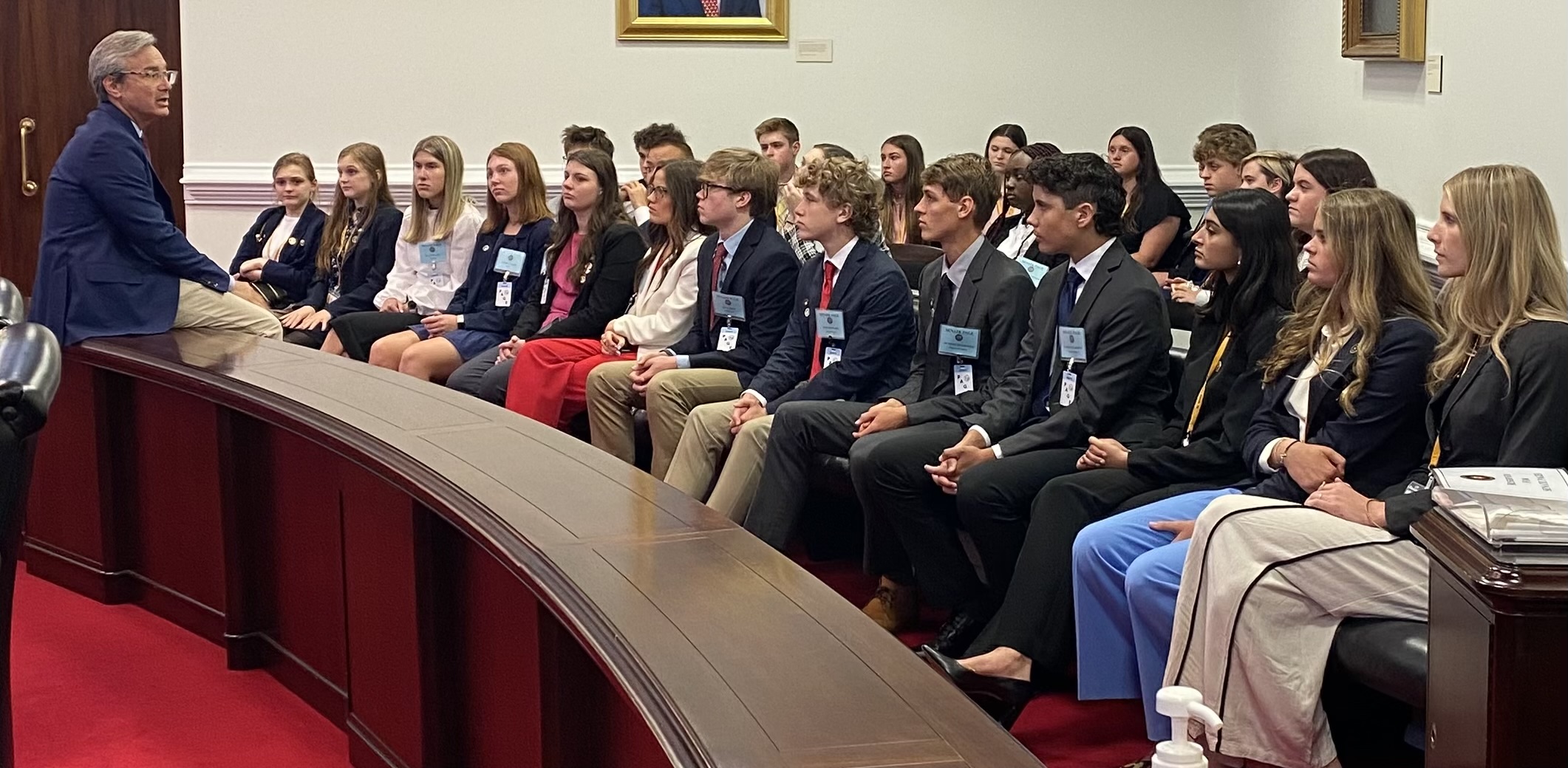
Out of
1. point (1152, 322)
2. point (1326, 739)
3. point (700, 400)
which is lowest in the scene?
point (1326, 739)

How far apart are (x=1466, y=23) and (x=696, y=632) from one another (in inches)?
151

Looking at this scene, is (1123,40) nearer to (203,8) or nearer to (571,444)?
(203,8)

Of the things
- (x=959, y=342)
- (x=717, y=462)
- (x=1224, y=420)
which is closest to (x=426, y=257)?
(x=717, y=462)

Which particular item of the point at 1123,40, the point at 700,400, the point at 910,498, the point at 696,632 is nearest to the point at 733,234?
the point at 700,400

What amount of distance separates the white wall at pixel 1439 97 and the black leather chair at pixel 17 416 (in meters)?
3.57

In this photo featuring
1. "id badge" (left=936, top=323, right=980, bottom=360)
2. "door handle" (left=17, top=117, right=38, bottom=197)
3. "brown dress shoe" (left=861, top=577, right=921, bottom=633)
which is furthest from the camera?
"door handle" (left=17, top=117, right=38, bottom=197)

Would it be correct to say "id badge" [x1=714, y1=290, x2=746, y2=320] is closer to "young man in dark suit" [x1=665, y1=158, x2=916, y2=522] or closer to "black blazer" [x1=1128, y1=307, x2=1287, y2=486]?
"young man in dark suit" [x1=665, y1=158, x2=916, y2=522]

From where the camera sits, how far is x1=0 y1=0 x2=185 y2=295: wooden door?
8.62m

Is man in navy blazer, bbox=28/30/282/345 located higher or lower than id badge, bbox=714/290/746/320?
higher

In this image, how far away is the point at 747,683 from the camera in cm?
187

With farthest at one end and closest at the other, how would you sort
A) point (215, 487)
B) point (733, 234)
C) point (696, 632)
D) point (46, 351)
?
point (733, 234)
point (215, 487)
point (46, 351)
point (696, 632)

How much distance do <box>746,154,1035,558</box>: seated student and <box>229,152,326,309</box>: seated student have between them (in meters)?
3.57

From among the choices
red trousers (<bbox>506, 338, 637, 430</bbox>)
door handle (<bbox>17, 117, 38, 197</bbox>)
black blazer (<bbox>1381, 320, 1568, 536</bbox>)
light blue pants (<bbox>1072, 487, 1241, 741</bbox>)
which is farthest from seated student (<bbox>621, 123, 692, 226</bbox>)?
black blazer (<bbox>1381, 320, 1568, 536</bbox>)

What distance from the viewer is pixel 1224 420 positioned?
12.1 ft
